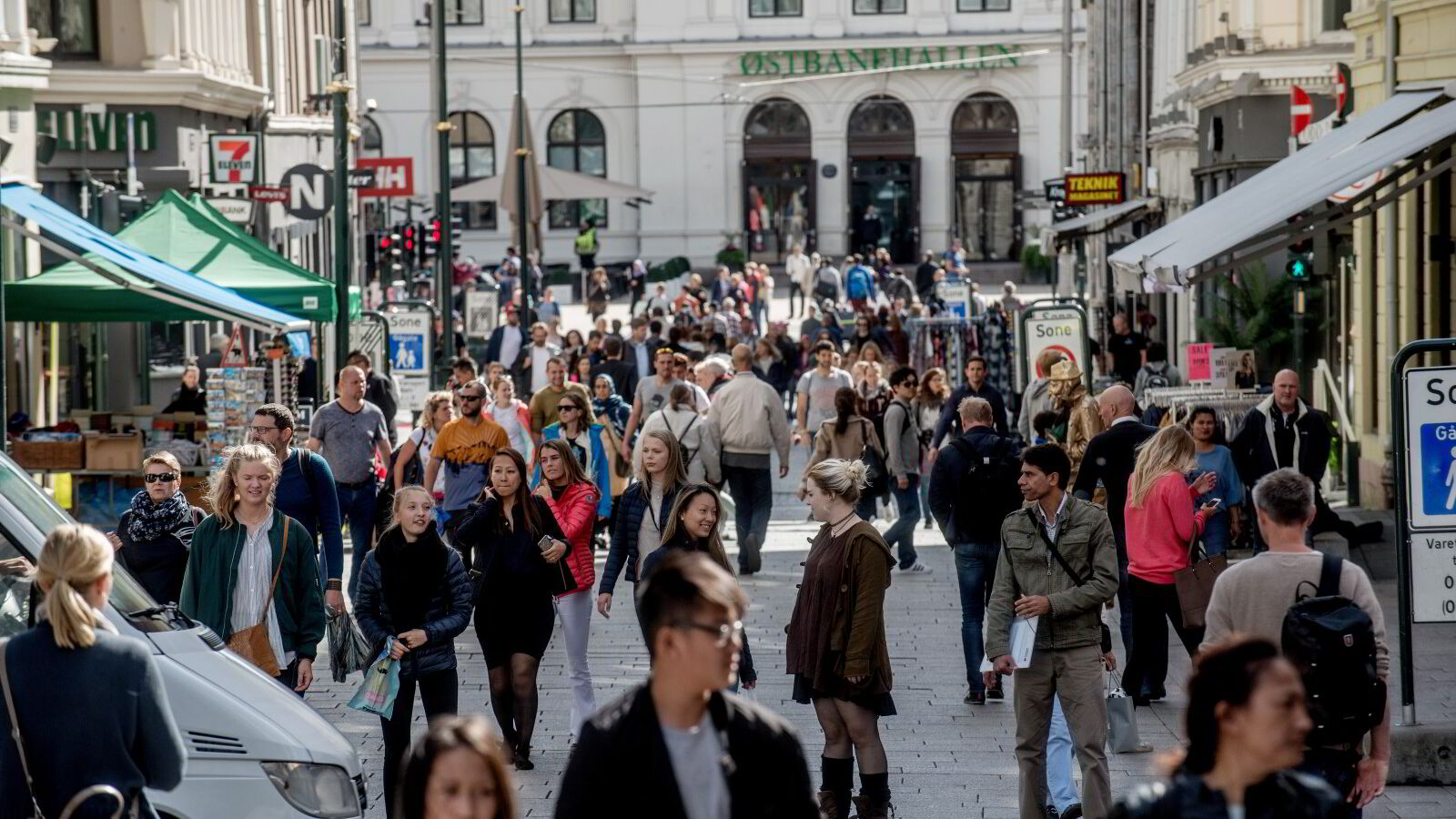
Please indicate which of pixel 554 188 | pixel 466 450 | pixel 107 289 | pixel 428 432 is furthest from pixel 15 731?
pixel 554 188

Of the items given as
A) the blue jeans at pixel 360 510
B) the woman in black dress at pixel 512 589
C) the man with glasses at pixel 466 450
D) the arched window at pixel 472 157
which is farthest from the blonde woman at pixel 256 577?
the arched window at pixel 472 157

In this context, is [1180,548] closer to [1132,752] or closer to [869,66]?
[1132,752]

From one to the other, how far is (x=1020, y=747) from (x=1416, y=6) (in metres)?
11.0

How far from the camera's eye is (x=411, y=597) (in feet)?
30.7

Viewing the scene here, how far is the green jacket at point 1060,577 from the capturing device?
8.82m

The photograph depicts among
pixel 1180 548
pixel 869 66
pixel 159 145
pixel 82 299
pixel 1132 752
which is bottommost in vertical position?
pixel 1132 752

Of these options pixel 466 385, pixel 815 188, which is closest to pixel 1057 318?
pixel 466 385

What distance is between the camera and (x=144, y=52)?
25.2 m

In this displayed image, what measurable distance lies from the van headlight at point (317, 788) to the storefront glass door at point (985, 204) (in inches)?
2314

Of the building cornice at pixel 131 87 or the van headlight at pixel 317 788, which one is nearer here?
the van headlight at pixel 317 788

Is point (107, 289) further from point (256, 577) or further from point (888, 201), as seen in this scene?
point (888, 201)

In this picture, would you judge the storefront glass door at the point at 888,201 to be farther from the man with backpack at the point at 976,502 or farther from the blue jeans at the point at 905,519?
the man with backpack at the point at 976,502

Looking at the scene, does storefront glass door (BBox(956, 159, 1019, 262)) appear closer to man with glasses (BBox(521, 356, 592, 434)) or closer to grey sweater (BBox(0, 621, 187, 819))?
man with glasses (BBox(521, 356, 592, 434))

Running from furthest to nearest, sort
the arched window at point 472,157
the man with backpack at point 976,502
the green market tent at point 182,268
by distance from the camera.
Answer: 1. the arched window at point 472,157
2. the green market tent at point 182,268
3. the man with backpack at point 976,502
